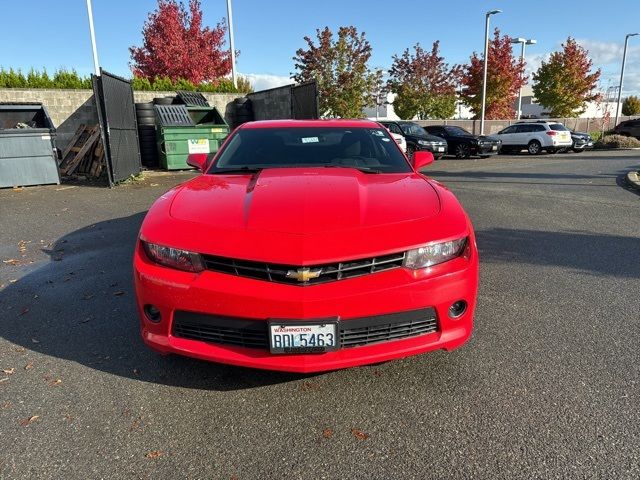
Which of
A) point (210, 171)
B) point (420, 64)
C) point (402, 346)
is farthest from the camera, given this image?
point (420, 64)

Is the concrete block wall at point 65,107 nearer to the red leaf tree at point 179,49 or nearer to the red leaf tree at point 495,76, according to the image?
the red leaf tree at point 179,49

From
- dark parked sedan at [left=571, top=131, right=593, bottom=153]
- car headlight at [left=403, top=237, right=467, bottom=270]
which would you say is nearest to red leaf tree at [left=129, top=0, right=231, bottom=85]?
dark parked sedan at [left=571, top=131, right=593, bottom=153]

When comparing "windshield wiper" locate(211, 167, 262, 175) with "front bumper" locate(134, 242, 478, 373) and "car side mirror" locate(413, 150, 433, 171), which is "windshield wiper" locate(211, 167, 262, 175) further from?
"car side mirror" locate(413, 150, 433, 171)

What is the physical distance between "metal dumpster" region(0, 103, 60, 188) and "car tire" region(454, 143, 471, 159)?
605 inches

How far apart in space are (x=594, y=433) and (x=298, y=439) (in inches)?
56.2

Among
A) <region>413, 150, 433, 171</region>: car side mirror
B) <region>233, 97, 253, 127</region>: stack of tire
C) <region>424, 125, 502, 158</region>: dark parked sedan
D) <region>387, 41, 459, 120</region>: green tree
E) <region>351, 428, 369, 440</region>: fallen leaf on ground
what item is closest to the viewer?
<region>351, 428, 369, 440</region>: fallen leaf on ground

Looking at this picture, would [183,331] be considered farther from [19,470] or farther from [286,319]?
[19,470]

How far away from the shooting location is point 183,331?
2.39 meters

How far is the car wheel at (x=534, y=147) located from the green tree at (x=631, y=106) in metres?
39.6

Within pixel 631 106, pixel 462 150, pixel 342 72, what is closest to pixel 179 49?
pixel 342 72

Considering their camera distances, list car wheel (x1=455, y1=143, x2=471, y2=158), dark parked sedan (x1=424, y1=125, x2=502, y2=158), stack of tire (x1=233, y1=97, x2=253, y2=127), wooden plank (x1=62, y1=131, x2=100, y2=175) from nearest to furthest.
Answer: wooden plank (x1=62, y1=131, x2=100, y2=175)
stack of tire (x1=233, y1=97, x2=253, y2=127)
dark parked sedan (x1=424, y1=125, x2=502, y2=158)
car wheel (x1=455, y1=143, x2=471, y2=158)

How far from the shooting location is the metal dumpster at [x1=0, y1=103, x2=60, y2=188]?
1033 centimetres

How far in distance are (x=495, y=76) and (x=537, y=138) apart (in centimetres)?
1343

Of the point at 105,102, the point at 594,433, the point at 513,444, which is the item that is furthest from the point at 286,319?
the point at 105,102
